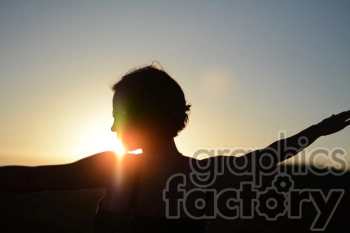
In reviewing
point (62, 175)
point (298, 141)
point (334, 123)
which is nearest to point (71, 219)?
point (334, 123)

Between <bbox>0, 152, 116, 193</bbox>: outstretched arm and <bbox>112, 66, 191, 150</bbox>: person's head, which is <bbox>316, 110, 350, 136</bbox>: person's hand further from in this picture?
<bbox>0, 152, 116, 193</bbox>: outstretched arm

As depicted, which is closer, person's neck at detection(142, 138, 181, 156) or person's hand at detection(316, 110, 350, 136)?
person's neck at detection(142, 138, 181, 156)

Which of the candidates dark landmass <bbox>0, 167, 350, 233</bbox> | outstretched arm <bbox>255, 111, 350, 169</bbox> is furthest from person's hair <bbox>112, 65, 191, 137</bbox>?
dark landmass <bbox>0, 167, 350, 233</bbox>

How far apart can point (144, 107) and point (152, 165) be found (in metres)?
0.28

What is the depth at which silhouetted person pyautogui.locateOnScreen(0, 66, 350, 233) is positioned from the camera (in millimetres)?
2029

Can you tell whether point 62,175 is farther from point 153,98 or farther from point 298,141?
point 298,141

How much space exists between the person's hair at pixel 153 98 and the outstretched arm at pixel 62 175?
0.30 metres

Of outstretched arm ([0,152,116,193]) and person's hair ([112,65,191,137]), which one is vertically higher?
person's hair ([112,65,191,137])

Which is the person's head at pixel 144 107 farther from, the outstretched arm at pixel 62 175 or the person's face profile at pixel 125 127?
the outstretched arm at pixel 62 175

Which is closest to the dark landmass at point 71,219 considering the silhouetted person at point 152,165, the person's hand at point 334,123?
the silhouetted person at point 152,165

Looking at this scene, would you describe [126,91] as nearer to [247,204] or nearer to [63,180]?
[63,180]

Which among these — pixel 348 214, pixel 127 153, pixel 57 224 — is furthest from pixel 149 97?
pixel 348 214

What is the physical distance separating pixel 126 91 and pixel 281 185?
34.8 m

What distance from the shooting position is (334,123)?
257 cm
